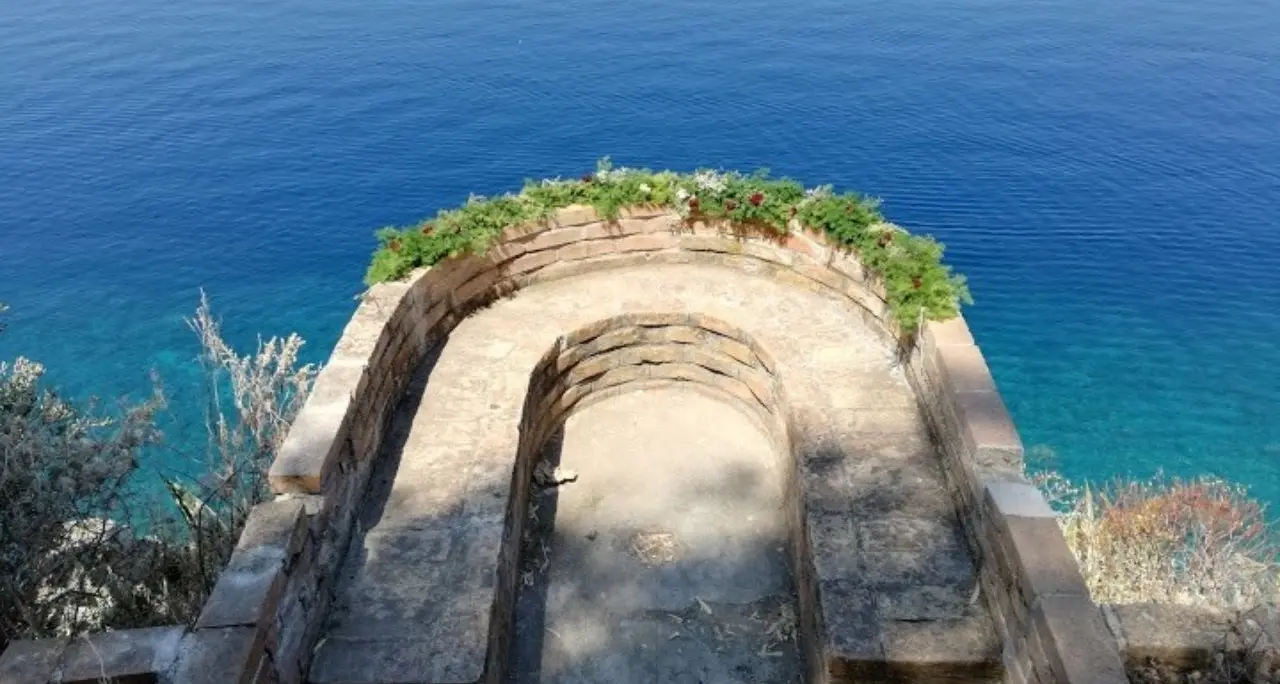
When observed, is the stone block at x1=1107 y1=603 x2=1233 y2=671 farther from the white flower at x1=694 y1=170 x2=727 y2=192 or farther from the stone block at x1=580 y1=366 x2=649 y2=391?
the white flower at x1=694 y1=170 x2=727 y2=192

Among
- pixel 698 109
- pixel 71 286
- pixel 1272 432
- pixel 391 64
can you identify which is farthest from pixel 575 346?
pixel 391 64

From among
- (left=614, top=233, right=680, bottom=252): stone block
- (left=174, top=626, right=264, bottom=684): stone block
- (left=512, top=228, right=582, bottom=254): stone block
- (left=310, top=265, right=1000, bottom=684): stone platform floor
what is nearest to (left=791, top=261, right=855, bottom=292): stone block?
(left=310, top=265, right=1000, bottom=684): stone platform floor

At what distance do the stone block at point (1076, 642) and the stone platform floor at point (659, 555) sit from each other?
1476mm

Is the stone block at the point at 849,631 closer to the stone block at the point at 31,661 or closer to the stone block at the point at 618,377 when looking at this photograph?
the stone block at the point at 618,377

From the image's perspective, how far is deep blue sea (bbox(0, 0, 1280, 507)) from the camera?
13898 millimetres

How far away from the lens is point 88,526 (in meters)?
6.09

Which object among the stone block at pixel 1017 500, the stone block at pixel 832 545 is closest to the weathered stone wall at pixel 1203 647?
the stone block at pixel 1017 500

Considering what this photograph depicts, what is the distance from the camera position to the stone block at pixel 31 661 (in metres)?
2.89

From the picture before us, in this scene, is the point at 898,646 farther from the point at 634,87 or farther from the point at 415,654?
the point at 634,87

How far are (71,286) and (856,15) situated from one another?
81.1 feet

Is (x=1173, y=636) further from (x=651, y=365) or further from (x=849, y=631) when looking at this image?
(x=651, y=365)

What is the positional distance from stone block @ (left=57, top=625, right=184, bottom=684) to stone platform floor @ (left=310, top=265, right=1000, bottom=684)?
0.64m

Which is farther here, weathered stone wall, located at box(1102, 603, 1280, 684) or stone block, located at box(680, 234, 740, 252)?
stone block, located at box(680, 234, 740, 252)

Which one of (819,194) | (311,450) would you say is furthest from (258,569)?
(819,194)
